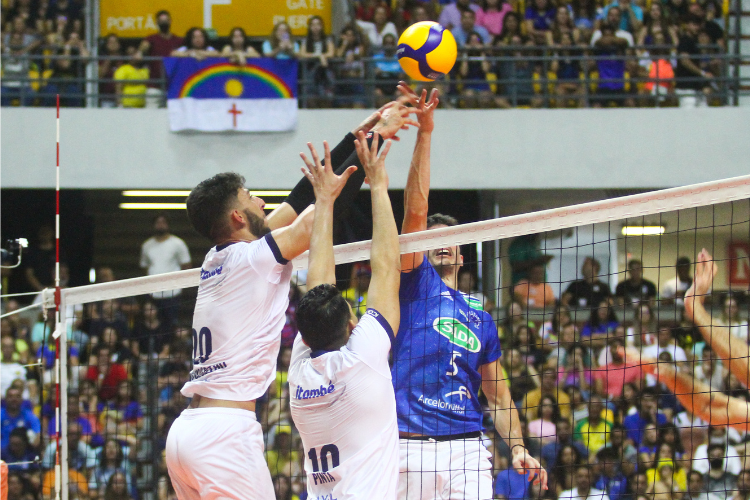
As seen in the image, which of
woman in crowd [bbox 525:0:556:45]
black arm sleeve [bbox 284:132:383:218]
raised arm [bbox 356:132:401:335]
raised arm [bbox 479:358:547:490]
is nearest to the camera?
raised arm [bbox 356:132:401:335]

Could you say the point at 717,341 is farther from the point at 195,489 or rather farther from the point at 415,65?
the point at 195,489

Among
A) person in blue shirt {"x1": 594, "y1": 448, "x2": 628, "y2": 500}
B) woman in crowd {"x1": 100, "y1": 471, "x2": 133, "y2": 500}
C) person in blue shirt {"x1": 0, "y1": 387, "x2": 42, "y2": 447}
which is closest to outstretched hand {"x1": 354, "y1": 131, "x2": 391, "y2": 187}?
woman in crowd {"x1": 100, "y1": 471, "x2": 133, "y2": 500}

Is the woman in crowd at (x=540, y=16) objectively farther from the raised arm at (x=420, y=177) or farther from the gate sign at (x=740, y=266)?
the raised arm at (x=420, y=177)

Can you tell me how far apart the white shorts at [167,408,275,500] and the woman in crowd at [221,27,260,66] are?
9.71m

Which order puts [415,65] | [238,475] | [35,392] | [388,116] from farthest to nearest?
[35,392]
[415,65]
[388,116]
[238,475]

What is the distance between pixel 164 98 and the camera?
14.1 m

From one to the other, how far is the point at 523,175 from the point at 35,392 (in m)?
7.34

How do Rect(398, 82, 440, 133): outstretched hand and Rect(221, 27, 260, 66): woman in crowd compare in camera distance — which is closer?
Rect(398, 82, 440, 133): outstretched hand

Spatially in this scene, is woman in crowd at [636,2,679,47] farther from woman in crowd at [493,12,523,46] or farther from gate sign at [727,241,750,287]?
gate sign at [727,241,750,287]

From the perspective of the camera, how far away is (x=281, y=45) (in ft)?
44.7

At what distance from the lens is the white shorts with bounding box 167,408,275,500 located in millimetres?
4082

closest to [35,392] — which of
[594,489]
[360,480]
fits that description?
[594,489]

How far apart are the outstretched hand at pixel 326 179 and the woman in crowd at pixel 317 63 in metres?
9.03

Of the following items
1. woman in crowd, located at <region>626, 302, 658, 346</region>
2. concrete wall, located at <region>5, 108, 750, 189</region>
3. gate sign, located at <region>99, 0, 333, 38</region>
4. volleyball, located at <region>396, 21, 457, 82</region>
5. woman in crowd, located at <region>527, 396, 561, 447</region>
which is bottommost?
woman in crowd, located at <region>527, 396, 561, 447</region>
